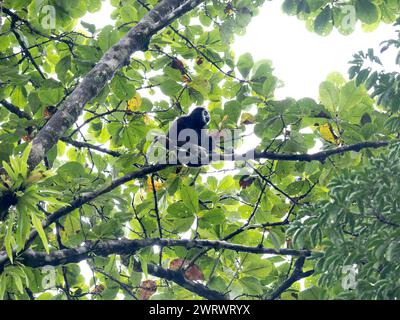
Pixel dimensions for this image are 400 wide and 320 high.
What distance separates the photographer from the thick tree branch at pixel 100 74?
3.01 meters

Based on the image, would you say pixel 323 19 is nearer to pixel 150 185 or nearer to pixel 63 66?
pixel 150 185

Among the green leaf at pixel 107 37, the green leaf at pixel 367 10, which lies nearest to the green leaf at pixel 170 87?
the green leaf at pixel 107 37

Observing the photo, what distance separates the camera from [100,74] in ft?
11.4

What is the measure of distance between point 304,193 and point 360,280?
2.10m

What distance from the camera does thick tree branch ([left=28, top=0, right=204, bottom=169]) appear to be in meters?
3.01

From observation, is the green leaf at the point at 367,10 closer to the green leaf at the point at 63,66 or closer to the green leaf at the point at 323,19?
the green leaf at the point at 323,19

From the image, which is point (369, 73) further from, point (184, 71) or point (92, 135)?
point (92, 135)

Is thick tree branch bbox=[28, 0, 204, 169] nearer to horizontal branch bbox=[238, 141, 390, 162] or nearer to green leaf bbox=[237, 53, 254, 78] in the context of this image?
green leaf bbox=[237, 53, 254, 78]

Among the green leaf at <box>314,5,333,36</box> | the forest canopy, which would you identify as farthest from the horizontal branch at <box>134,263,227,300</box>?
the green leaf at <box>314,5,333,36</box>

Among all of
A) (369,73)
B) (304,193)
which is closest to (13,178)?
(369,73)

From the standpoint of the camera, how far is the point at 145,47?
13.0 ft

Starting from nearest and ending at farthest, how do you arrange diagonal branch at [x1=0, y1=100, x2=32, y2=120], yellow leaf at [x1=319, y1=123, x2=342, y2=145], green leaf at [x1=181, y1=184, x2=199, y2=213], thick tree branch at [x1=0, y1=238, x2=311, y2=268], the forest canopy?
1. the forest canopy
2. thick tree branch at [x1=0, y1=238, x2=311, y2=268]
3. green leaf at [x1=181, y1=184, x2=199, y2=213]
4. yellow leaf at [x1=319, y1=123, x2=342, y2=145]
5. diagonal branch at [x1=0, y1=100, x2=32, y2=120]

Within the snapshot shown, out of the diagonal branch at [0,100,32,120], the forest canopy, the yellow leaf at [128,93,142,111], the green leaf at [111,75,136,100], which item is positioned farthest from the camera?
the yellow leaf at [128,93,142,111]

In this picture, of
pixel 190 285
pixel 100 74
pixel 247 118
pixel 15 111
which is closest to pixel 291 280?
pixel 190 285
